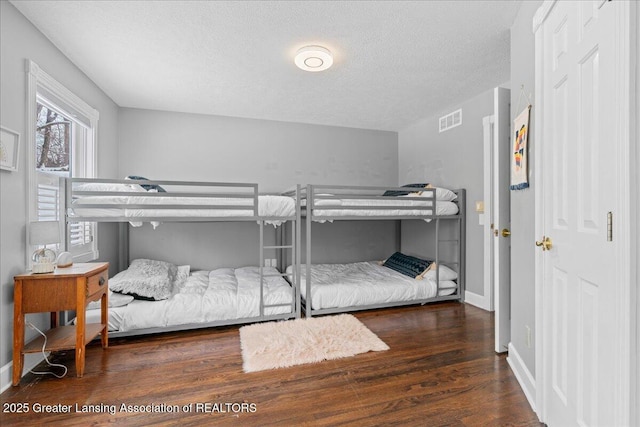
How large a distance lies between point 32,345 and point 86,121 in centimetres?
198

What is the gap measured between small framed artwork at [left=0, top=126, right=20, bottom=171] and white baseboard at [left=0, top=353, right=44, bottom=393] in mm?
1177

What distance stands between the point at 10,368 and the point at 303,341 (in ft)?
5.96

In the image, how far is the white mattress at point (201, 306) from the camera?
249 cm

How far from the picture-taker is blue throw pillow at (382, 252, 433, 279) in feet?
11.5

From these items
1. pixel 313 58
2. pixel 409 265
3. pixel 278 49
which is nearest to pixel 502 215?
pixel 409 265

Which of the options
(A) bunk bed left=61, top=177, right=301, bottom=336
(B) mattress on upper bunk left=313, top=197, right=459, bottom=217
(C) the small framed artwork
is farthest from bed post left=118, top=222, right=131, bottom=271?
(B) mattress on upper bunk left=313, top=197, right=459, bottom=217

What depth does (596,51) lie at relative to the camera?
102 centimetres

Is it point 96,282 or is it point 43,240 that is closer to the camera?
point 43,240

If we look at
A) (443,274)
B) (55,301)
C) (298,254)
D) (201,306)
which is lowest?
(201,306)

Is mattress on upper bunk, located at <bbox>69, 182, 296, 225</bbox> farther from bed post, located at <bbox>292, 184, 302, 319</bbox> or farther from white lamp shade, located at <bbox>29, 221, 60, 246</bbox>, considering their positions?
white lamp shade, located at <bbox>29, 221, 60, 246</bbox>

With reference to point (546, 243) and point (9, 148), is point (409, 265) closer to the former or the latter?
point (546, 243)

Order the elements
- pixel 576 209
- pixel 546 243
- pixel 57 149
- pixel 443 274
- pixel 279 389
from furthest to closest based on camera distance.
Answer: pixel 443 274 < pixel 57 149 < pixel 279 389 < pixel 546 243 < pixel 576 209

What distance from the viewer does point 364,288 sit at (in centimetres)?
314

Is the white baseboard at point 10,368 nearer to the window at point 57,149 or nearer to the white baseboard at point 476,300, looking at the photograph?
the window at point 57,149
